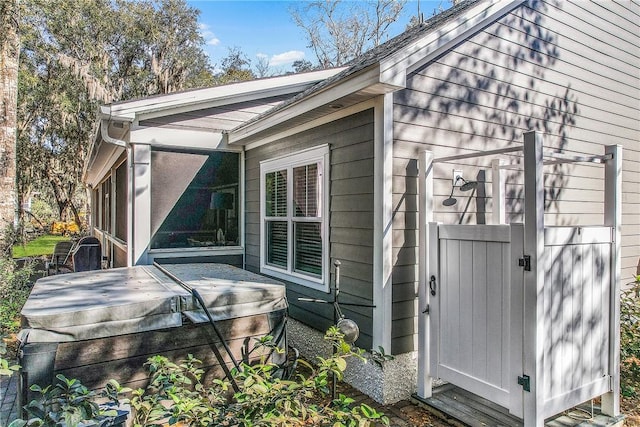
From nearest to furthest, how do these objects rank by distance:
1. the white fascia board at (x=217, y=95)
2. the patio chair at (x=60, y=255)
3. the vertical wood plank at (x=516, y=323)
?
the vertical wood plank at (x=516, y=323) → the white fascia board at (x=217, y=95) → the patio chair at (x=60, y=255)

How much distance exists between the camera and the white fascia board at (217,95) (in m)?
5.19

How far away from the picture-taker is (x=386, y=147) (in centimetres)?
353

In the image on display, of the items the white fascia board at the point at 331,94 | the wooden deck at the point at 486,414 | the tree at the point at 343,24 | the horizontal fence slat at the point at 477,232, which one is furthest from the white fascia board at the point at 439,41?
the tree at the point at 343,24

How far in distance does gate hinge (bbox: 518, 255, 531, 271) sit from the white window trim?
6.40ft

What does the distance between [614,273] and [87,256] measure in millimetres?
8869

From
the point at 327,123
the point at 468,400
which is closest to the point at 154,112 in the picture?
the point at 327,123

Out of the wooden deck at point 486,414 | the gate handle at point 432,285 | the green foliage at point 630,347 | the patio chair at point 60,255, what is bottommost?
the wooden deck at point 486,414

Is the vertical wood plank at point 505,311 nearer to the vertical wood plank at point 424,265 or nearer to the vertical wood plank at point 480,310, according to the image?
the vertical wood plank at point 480,310

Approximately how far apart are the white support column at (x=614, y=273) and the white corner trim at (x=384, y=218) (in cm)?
174

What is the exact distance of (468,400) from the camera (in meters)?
3.50

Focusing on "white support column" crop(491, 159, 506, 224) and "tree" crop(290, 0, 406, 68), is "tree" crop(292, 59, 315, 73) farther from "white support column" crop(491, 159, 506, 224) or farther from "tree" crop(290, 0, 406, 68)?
"white support column" crop(491, 159, 506, 224)

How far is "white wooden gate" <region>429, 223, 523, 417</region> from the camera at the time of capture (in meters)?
2.91

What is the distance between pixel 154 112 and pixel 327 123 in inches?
103

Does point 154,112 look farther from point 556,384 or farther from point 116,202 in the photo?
point 556,384
